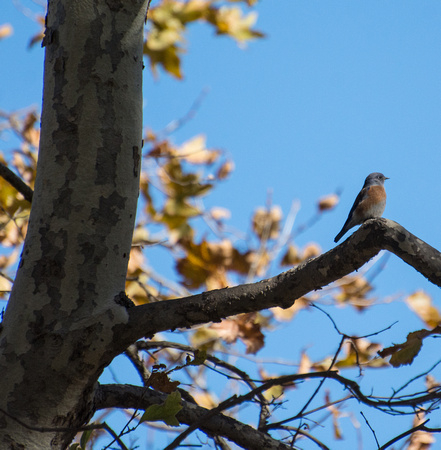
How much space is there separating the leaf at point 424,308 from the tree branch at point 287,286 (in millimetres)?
1342

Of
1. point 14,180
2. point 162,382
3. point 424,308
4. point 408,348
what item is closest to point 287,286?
point 408,348

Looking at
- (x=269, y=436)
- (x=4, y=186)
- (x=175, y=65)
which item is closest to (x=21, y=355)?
(x=269, y=436)

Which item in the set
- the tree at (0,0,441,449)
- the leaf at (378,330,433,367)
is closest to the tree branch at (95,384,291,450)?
the tree at (0,0,441,449)

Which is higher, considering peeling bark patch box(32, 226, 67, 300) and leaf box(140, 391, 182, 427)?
peeling bark patch box(32, 226, 67, 300)

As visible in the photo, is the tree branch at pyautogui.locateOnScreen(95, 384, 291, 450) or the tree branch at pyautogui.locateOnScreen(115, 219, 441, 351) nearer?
the tree branch at pyautogui.locateOnScreen(115, 219, 441, 351)

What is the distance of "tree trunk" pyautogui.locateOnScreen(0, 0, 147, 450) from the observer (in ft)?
5.59

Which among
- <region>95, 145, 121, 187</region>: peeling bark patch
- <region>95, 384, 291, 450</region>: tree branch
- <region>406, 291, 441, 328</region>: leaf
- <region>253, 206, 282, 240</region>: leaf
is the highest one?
<region>253, 206, 282, 240</region>: leaf

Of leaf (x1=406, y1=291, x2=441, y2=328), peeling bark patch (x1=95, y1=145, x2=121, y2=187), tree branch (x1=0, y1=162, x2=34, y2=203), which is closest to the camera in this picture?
peeling bark patch (x1=95, y1=145, x2=121, y2=187)

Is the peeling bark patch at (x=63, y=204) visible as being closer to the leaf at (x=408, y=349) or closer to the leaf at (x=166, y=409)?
the leaf at (x=166, y=409)

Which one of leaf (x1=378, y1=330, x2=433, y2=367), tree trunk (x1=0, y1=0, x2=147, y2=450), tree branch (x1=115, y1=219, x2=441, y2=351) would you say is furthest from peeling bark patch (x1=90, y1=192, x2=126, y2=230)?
leaf (x1=378, y1=330, x2=433, y2=367)

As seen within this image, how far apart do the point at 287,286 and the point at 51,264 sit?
31.6 inches

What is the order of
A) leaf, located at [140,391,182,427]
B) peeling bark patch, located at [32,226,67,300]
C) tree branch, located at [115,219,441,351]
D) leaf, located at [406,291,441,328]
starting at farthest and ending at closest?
leaf, located at [406,291,441,328]
peeling bark patch, located at [32,226,67,300]
tree branch, located at [115,219,441,351]
leaf, located at [140,391,182,427]

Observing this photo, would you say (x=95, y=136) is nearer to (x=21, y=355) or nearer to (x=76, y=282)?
(x=76, y=282)

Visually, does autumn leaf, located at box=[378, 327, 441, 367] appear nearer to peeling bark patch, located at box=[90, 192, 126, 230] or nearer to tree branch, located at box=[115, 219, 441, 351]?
tree branch, located at box=[115, 219, 441, 351]
